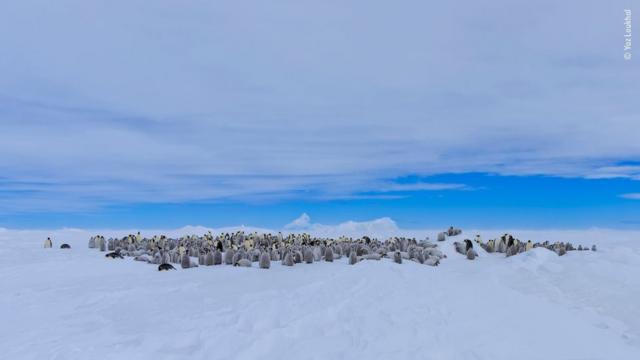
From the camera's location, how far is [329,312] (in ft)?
30.4

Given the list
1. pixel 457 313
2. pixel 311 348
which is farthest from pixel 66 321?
pixel 457 313

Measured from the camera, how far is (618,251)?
17031mm

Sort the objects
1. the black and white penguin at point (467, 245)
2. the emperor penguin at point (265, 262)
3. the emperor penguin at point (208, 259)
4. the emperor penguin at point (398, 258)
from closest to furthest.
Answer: the emperor penguin at point (265, 262) < the emperor penguin at point (398, 258) < the emperor penguin at point (208, 259) < the black and white penguin at point (467, 245)

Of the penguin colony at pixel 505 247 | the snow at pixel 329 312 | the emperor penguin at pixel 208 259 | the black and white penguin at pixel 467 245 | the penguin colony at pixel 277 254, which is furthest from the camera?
the black and white penguin at pixel 467 245

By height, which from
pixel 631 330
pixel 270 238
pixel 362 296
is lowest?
pixel 631 330

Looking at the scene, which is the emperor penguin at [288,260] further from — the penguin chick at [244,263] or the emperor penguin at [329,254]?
the emperor penguin at [329,254]

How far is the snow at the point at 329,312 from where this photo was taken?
7742 millimetres

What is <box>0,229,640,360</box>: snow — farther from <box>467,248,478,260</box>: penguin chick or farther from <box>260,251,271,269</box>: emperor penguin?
<box>467,248,478,260</box>: penguin chick

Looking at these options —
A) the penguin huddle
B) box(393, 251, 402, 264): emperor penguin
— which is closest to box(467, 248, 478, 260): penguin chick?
the penguin huddle

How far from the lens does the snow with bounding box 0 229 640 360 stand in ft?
25.4

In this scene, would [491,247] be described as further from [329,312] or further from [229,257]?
[329,312]

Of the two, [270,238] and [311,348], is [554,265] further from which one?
[270,238]

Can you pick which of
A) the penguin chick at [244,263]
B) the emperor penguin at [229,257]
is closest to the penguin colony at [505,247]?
the penguin chick at [244,263]

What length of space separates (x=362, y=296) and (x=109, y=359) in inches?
193
